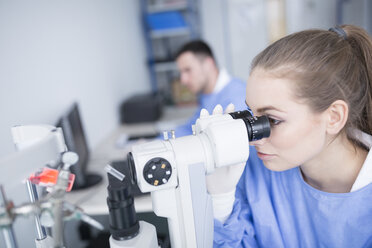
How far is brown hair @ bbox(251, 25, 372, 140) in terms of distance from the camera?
0.78 m

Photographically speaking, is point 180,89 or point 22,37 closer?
point 22,37

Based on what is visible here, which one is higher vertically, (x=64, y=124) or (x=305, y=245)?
(x=64, y=124)

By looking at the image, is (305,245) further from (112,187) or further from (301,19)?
(301,19)

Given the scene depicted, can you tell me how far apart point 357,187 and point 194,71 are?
1547 mm

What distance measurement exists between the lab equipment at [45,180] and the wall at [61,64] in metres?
0.04

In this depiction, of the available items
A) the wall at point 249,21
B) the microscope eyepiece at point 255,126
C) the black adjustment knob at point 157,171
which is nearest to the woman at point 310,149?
the microscope eyepiece at point 255,126

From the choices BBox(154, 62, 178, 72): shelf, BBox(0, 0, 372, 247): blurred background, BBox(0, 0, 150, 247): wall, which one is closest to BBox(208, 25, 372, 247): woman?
BBox(0, 0, 150, 247): wall

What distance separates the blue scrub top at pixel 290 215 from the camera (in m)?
0.84

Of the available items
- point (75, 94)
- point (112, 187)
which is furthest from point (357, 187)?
point (75, 94)

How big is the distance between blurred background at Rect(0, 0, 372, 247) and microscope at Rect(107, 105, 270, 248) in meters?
0.56

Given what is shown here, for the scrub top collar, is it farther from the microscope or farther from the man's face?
the man's face

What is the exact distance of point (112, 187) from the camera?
0.56m

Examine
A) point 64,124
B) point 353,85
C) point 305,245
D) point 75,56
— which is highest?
point 75,56

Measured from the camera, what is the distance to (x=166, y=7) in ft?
9.68
